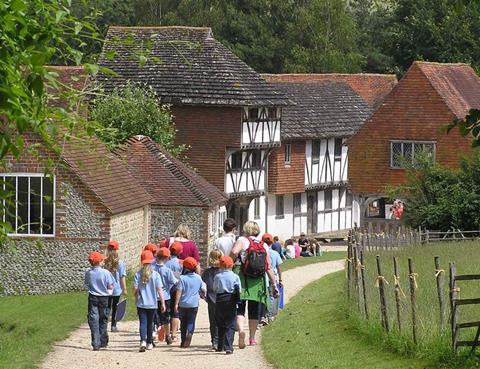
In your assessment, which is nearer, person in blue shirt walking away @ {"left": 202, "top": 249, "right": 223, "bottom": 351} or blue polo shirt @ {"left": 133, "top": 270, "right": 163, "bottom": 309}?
person in blue shirt walking away @ {"left": 202, "top": 249, "right": 223, "bottom": 351}

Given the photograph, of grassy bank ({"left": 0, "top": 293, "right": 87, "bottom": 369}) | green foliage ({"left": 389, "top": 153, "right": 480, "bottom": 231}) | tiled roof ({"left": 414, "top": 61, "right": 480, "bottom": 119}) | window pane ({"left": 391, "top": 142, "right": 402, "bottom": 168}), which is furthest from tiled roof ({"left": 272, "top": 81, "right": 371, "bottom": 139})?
grassy bank ({"left": 0, "top": 293, "right": 87, "bottom": 369})

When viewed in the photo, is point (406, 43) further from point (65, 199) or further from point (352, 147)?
point (65, 199)

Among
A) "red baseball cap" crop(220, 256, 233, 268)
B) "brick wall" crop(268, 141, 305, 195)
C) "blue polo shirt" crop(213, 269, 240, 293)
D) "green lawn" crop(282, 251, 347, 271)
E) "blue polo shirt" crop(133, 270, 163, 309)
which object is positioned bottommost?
"green lawn" crop(282, 251, 347, 271)

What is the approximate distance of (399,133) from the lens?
173 ft

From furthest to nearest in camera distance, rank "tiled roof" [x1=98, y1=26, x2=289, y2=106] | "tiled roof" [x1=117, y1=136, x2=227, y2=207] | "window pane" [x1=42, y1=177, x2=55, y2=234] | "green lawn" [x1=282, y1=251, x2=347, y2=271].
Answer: "tiled roof" [x1=98, y1=26, x2=289, y2=106] < "green lawn" [x1=282, y1=251, x2=347, y2=271] < "tiled roof" [x1=117, y1=136, x2=227, y2=207] < "window pane" [x1=42, y1=177, x2=55, y2=234]

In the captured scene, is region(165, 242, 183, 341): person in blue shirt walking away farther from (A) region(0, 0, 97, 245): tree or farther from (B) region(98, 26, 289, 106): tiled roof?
(B) region(98, 26, 289, 106): tiled roof

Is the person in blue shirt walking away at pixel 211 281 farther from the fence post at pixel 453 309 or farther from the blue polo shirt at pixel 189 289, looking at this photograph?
the fence post at pixel 453 309

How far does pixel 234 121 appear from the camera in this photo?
53906 mm

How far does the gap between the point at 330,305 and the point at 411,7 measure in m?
52.7

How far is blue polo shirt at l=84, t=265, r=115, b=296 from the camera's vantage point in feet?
67.1

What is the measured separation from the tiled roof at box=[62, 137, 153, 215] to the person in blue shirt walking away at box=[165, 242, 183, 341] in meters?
10.4

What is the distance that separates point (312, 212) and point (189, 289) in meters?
44.2

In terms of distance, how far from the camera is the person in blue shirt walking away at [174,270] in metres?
20.5

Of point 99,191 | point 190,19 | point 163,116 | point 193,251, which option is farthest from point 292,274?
point 190,19
